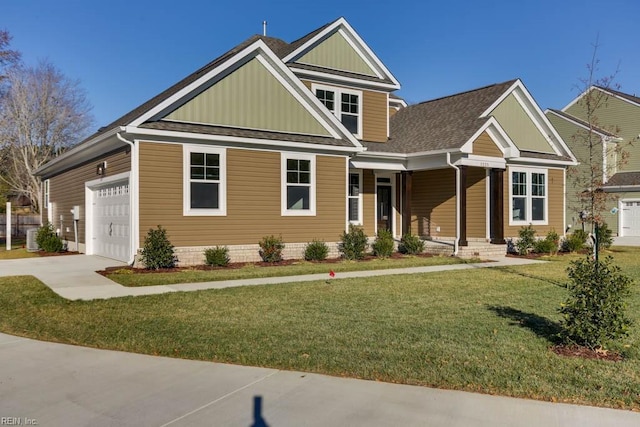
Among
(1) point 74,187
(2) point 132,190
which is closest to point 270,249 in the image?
(2) point 132,190

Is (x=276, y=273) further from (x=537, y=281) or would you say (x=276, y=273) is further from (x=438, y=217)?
(x=438, y=217)

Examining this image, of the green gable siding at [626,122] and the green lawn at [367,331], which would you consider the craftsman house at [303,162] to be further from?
the green gable siding at [626,122]

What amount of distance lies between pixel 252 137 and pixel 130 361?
9502 mm

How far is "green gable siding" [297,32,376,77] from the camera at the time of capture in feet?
58.2

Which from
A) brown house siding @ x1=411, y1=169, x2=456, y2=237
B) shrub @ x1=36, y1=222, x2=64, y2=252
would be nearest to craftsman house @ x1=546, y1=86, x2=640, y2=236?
brown house siding @ x1=411, y1=169, x2=456, y2=237

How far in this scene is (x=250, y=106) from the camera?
47.5 ft

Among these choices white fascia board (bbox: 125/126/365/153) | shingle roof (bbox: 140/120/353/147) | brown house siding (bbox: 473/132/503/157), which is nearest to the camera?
white fascia board (bbox: 125/126/365/153)

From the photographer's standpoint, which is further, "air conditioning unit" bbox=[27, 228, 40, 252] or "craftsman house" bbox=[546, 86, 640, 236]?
"craftsman house" bbox=[546, 86, 640, 236]

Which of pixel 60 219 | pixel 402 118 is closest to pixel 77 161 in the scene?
pixel 60 219

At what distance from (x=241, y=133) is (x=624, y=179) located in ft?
83.6

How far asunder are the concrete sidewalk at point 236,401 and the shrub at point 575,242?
1694 cm

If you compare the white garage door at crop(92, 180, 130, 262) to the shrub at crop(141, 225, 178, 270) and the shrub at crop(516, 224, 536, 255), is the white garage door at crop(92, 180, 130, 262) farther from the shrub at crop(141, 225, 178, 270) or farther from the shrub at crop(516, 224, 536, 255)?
the shrub at crop(516, 224, 536, 255)

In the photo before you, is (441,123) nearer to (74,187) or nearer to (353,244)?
(353,244)

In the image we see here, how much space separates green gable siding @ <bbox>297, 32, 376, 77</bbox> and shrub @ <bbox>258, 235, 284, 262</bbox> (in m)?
6.76
